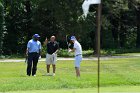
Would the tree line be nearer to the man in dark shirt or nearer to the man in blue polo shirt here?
the man in dark shirt

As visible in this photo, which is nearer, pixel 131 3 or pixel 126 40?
pixel 131 3

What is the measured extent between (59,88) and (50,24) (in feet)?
113

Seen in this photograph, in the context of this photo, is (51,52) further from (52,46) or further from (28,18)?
(28,18)

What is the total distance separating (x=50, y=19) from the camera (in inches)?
1933

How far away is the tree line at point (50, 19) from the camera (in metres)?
44.9

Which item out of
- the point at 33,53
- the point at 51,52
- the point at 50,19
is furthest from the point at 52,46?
the point at 50,19

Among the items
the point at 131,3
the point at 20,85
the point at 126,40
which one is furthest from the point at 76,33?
the point at 20,85

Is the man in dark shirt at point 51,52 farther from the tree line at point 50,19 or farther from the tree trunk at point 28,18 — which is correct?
the tree trunk at point 28,18

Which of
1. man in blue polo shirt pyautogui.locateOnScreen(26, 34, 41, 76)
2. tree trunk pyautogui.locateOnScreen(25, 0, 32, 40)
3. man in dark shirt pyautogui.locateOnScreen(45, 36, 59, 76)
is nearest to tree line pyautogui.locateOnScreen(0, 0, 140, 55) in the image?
tree trunk pyautogui.locateOnScreen(25, 0, 32, 40)

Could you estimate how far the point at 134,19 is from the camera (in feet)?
194

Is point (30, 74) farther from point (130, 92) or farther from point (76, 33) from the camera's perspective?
point (76, 33)

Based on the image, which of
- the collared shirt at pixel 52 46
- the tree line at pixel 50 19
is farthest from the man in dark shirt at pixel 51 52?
the tree line at pixel 50 19

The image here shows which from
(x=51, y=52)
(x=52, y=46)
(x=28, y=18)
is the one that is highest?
(x=28, y=18)

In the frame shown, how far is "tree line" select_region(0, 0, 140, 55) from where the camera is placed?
1768 inches
